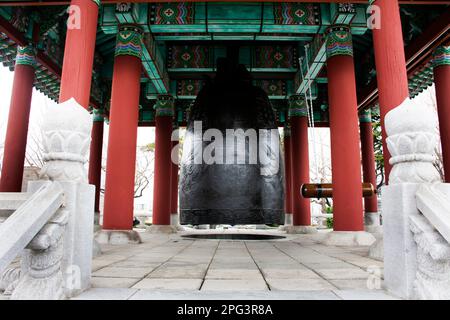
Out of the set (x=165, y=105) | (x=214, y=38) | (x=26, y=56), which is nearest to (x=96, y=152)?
(x=165, y=105)

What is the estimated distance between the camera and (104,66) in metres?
10.8

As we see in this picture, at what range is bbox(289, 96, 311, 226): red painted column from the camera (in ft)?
36.0

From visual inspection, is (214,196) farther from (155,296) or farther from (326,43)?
(326,43)

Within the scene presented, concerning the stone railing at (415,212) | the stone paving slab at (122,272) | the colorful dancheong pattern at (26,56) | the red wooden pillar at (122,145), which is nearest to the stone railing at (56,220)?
the stone paving slab at (122,272)

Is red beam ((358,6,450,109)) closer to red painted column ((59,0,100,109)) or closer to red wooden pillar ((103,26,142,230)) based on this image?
red wooden pillar ((103,26,142,230))

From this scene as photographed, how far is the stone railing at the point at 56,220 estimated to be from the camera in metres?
1.99

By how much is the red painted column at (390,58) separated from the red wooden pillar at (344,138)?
188 cm

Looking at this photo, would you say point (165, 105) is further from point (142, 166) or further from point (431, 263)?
point (142, 166)

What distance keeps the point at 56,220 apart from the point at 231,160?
7.76 feet

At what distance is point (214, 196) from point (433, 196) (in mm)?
2500

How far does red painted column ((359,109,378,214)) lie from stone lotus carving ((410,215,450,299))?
1074cm

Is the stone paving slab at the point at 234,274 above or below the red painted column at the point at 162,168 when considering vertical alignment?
below

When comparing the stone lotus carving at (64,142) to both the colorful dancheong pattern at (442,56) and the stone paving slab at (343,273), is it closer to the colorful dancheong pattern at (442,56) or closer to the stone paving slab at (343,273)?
the stone paving slab at (343,273)

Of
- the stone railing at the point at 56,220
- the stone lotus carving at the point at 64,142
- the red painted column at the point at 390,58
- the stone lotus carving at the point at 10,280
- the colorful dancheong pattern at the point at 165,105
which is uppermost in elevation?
the colorful dancheong pattern at the point at 165,105
